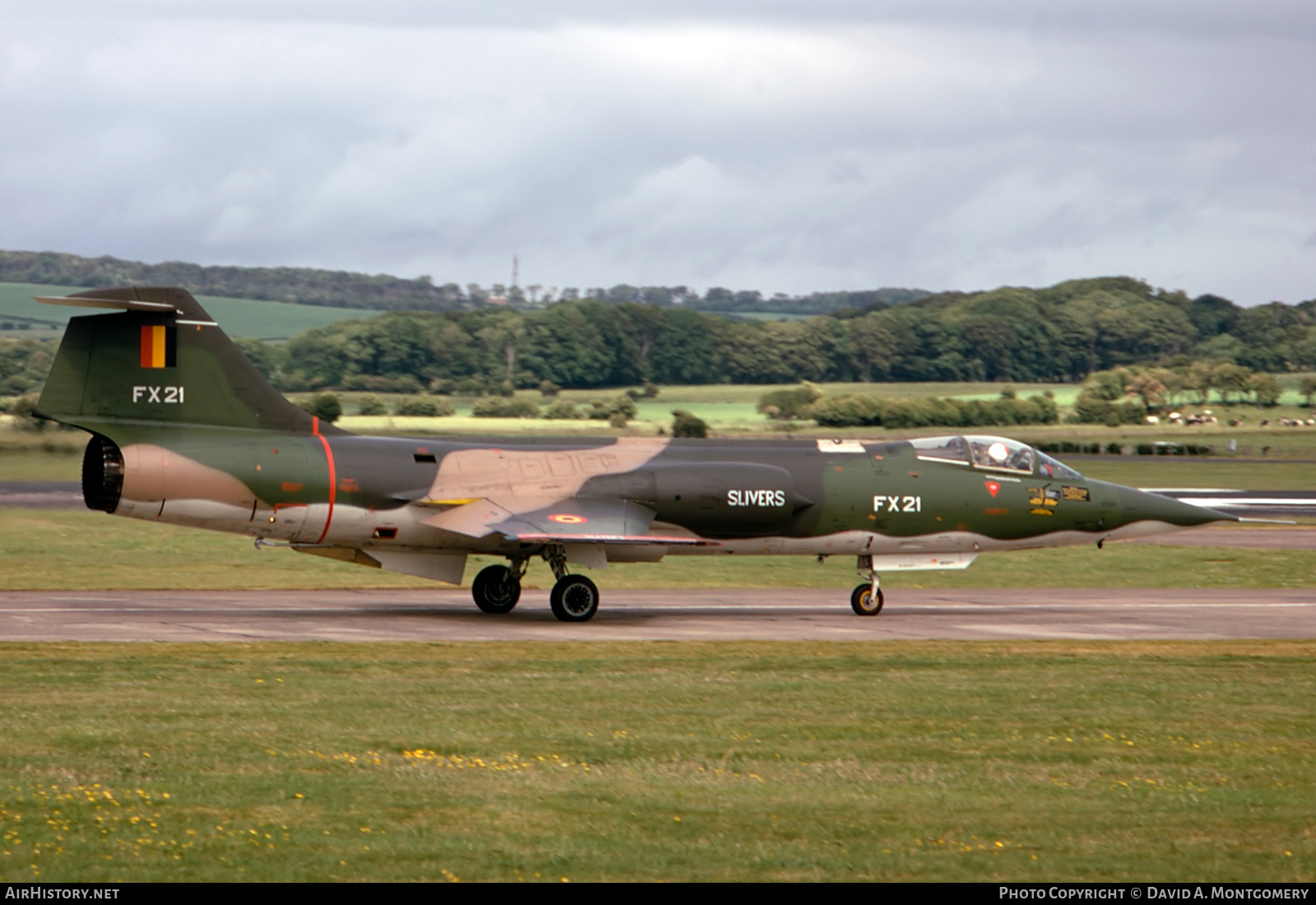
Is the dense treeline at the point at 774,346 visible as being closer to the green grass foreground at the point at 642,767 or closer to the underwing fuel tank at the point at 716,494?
the underwing fuel tank at the point at 716,494

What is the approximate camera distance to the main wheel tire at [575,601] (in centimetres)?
2264

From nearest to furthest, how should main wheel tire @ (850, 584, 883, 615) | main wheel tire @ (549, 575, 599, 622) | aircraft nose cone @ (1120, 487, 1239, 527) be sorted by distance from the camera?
main wheel tire @ (549, 575, 599, 622), main wheel tire @ (850, 584, 883, 615), aircraft nose cone @ (1120, 487, 1239, 527)

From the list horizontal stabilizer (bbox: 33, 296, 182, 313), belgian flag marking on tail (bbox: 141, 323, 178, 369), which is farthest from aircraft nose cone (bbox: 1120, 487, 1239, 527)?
horizontal stabilizer (bbox: 33, 296, 182, 313)

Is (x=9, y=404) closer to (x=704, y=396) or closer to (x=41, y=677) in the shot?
(x=41, y=677)

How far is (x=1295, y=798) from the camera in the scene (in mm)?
10922

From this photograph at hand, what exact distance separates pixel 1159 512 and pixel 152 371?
1729cm

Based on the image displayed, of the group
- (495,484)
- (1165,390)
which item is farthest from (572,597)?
(1165,390)

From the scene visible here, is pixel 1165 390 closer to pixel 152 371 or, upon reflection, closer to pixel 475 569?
pixel 475 569

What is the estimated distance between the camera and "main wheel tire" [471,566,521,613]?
2383 cm

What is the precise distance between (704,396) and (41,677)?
6839 cm

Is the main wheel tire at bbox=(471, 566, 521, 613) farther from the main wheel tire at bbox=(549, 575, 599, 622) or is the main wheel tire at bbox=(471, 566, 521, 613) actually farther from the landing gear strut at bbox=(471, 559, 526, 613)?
the main wheel tire at bbox=(549, 575, 599, 622)

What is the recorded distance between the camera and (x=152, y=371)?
20938 millimetres

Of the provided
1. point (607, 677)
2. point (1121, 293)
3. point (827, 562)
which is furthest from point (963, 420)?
point (1121, 293)

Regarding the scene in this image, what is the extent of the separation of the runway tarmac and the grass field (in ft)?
207
